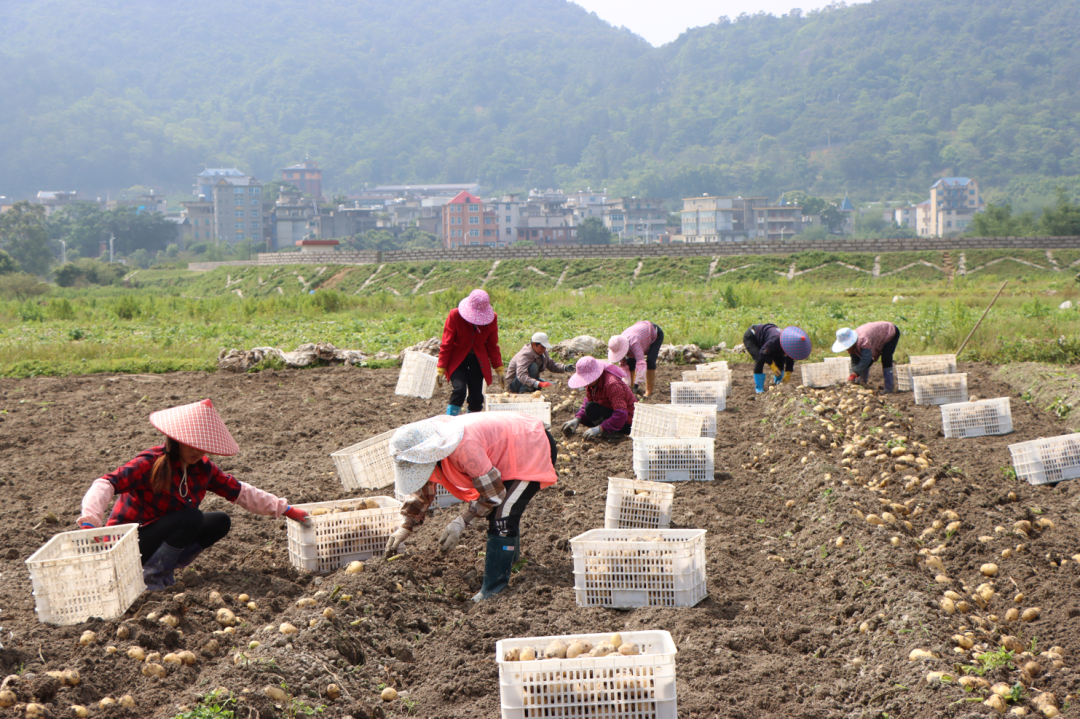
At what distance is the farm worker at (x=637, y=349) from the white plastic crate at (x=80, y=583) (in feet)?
20.4

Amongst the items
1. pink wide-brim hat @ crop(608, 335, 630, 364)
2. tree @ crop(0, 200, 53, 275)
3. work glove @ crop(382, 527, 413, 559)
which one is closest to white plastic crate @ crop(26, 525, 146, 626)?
work glove @ crop(382, 527, 413, 559)

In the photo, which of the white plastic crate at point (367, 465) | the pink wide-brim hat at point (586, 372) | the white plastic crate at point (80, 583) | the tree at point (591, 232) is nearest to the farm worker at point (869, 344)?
the pink wide-brim hat at point (586, 372)

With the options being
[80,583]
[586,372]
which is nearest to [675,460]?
[586,372]

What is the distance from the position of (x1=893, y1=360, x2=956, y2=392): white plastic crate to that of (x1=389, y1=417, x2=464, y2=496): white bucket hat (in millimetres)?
8426

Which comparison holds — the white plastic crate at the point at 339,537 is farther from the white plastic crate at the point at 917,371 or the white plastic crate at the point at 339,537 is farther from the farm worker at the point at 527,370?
the white plastic crate at the point at 917,371

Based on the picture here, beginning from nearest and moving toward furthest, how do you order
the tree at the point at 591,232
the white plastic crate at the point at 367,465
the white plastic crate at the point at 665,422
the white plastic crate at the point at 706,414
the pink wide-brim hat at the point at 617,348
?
the white plastic crate at the point at 367,465 → the white plastic crate at the point at 665,422 → the white plastic crate at the point at 706,414 → the pink wide-brim hat at the point at 617,348 → the tree at the point at 591,232

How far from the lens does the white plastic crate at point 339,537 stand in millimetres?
5254

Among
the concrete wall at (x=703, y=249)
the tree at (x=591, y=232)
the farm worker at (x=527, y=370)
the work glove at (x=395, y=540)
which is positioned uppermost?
the tree at (x=591, y=232)

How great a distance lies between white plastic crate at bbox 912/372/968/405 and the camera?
10.3 metres

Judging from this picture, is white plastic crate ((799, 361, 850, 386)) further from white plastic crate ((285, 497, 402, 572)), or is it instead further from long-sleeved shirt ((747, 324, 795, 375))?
white plastic crate ((285, 497, 402, 572))

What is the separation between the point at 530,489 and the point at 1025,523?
11.1 ft

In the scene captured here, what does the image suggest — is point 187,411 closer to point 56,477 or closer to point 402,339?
point 56,477

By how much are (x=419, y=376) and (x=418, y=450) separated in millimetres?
6850

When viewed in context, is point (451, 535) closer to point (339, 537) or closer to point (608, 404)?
point (339, 537)
